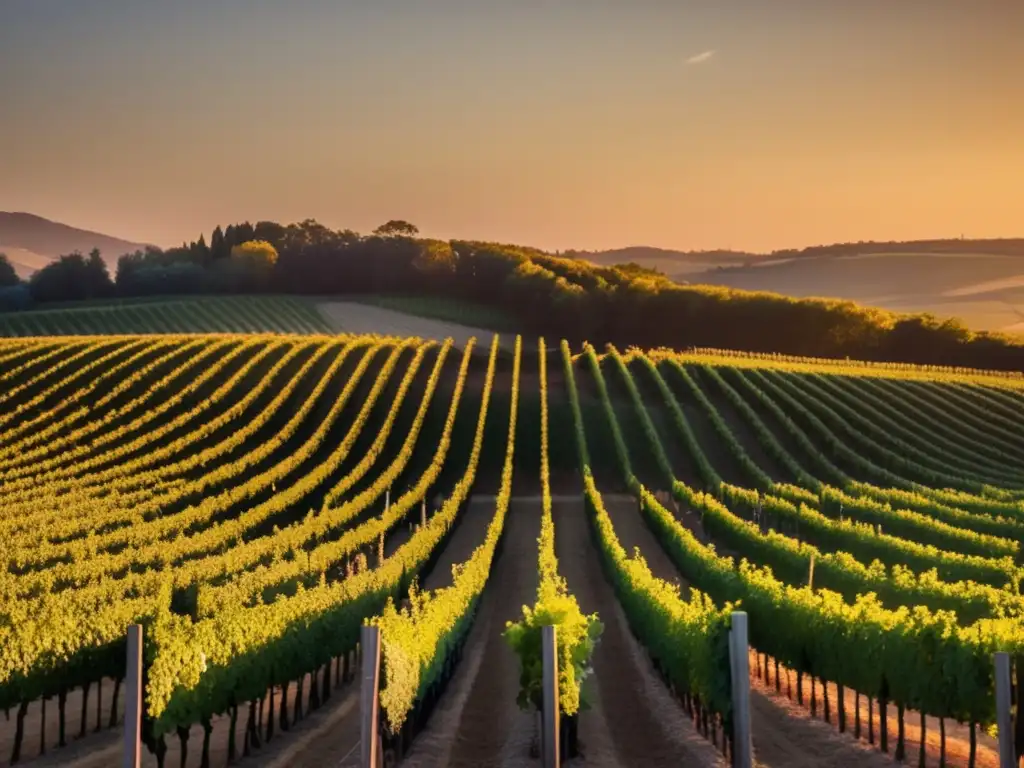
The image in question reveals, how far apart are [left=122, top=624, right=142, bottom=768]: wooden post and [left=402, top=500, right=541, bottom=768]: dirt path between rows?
15.8ft

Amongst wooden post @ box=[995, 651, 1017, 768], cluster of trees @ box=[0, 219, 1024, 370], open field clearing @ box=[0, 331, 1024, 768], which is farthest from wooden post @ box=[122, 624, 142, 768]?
cluster of trees @ box=[0, 219, 1024, 370]

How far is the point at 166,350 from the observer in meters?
77.6

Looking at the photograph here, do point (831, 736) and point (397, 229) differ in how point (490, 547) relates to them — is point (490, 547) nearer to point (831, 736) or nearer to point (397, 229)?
point (831, 736)

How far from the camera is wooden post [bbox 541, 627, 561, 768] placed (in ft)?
49.4

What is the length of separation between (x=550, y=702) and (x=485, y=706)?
8092 millimetres

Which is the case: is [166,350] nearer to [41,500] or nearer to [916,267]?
[41,500]

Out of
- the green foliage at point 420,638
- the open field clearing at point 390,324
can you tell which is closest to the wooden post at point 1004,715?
the green foliage at point 420,638

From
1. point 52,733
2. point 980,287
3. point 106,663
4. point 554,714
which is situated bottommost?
point 52,733

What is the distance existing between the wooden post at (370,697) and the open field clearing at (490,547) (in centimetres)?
174

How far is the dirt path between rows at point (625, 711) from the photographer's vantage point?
1873 cm

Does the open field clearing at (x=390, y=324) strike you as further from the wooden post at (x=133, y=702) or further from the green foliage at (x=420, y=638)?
the wooden post at (x=133, y=702)

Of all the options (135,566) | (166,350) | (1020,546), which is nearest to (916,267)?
(166,350)

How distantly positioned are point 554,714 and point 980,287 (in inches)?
7298

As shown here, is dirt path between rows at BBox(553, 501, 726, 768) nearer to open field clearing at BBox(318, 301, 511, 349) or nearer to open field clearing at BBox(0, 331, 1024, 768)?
open field clearing at BBox(0, 331, 1024, 768)
